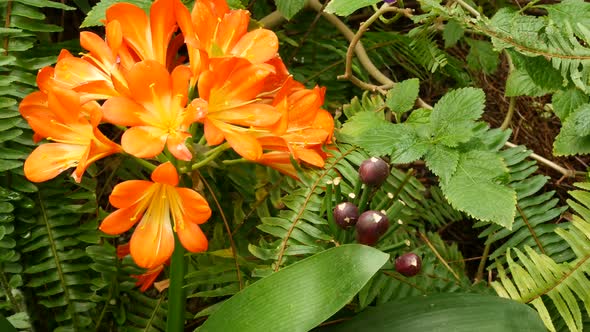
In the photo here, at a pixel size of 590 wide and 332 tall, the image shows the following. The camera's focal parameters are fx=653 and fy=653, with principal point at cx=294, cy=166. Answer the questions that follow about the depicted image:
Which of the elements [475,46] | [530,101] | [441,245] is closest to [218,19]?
[441,245]

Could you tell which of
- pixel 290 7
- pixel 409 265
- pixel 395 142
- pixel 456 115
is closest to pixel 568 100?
pixel 456 115

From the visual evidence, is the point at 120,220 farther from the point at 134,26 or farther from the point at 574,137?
the point at 574,137

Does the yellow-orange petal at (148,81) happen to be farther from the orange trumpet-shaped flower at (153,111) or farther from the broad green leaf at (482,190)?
the broad green leaf at (482,190)

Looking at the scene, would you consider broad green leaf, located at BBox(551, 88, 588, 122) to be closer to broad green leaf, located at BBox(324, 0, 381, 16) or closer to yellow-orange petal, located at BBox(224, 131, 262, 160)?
broad green leaf, located at BBox(324, 0, 381, 16)

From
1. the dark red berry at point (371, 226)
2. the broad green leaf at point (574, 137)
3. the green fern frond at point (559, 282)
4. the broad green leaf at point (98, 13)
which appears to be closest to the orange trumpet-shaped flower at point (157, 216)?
the dark red berry at point (371, 226)

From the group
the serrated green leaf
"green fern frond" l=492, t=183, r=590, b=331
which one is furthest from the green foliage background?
the serrated green leaf

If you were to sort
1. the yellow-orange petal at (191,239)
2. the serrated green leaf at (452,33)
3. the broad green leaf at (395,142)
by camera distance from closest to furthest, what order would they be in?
the yellow-orange petal at (191,239) < the broad green leaf at (395,142) < the serrated green leaf at (452,33)
